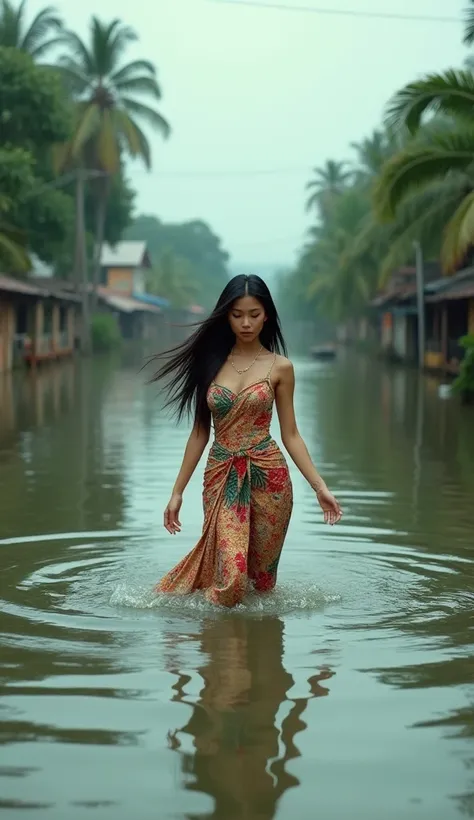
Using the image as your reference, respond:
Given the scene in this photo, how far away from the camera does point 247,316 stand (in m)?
Result: 6.23

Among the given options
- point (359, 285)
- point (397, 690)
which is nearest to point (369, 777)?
point (397, 690)

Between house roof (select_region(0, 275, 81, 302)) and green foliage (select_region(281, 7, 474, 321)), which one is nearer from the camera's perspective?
green foliage (select_region(281, 7, 474, 321))

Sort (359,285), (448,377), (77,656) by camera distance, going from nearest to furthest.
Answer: (77,656) → (448,377) → (359,285)

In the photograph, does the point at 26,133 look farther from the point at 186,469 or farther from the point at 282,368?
the point at 282,368

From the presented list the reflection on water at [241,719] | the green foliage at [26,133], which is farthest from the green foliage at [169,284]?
the reflection on water at [241,719]

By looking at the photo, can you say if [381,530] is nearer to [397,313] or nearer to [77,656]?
[77,656]

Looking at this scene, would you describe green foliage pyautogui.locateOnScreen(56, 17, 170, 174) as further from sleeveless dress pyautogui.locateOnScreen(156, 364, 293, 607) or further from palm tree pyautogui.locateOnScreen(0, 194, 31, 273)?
sleeveless dress pyautogui.locateOnScreen(156, 364, 293, 607)

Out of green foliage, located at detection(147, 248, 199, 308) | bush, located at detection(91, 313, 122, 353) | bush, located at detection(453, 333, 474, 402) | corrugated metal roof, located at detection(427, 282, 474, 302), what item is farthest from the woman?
green foliage, located at detection(147, 248, 199, 308)

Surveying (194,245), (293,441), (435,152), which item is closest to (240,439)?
(293,441)

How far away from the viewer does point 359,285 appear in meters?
59.0

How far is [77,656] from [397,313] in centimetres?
4304

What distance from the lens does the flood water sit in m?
3.96

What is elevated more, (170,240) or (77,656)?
(170,240)

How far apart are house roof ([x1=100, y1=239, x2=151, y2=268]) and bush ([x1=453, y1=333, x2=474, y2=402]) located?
1990 inches
